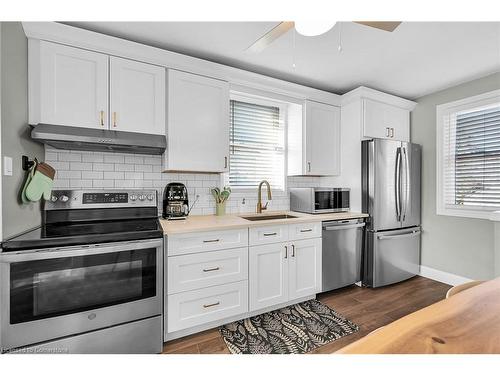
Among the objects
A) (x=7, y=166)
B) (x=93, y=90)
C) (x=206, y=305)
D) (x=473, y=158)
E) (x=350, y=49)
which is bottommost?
(x=206, y=305)

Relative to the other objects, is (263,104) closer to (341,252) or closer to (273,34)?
(273,34)

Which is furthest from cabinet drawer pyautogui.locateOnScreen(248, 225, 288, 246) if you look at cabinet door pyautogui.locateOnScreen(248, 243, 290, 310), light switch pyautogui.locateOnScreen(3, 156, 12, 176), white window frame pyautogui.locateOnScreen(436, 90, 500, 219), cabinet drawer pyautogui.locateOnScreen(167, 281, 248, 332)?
white window frame pyautogui.locateOnScreen(436, 90, 500, 219)

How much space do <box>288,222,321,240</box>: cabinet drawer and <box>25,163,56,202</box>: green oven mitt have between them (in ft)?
6.48

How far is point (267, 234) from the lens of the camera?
6.95ft

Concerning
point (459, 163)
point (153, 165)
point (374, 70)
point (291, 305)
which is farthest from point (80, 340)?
point (459, 163)

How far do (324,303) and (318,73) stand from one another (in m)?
2.53

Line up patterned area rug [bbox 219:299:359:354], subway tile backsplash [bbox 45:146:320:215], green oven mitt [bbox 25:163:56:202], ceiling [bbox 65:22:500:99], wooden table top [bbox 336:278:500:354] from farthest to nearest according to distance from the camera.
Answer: subway tile backsplash [bbox 45:146:320:215], ceiling [bbox 65:22:500:99], patterned area rug [bbox 219:299:359:354], green oven mitt [bbox 25:163:56:202], wooden table top [bbox 336:278:500:354]

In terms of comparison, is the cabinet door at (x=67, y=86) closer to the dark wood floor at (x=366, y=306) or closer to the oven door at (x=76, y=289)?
the oven door at (x=76, y=289)

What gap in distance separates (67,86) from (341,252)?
2972mm

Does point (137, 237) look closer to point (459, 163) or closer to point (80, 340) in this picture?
point (80, 340)

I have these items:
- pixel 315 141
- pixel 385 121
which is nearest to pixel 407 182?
pixel 385 121

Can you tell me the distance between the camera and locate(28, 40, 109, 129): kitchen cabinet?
1.64 metres

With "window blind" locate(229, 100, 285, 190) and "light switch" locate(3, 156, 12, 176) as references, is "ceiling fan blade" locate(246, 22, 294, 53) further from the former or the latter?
"light switch" locate(3, 156, 12, 176)

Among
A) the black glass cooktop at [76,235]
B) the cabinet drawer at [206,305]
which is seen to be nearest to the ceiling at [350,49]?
the black glass cooktop at [76,235]
